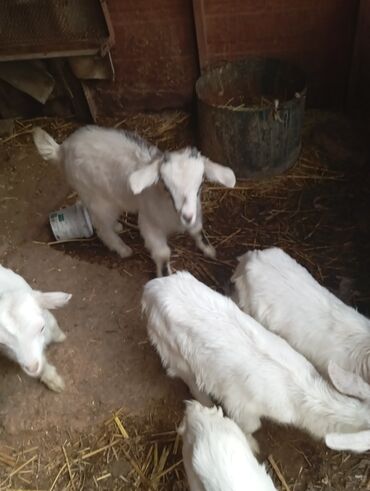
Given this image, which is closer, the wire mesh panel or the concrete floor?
the concrete floor

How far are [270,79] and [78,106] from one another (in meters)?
2.27

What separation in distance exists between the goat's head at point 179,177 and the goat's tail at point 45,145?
1089 mm

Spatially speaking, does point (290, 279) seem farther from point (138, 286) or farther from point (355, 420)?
point (138, 286)

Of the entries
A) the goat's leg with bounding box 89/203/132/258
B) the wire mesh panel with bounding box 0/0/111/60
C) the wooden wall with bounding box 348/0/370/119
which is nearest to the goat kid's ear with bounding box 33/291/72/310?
the goat's leg with bounding box 89/203/132/258

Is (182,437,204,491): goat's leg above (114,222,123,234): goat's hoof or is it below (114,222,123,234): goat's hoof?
above

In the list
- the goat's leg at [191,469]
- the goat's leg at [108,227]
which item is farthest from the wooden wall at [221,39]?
the goat's leg at [191,469]

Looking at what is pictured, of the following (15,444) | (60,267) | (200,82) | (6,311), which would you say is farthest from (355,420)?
(200,82)

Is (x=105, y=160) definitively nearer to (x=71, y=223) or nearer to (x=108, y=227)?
(x=108, y=227)

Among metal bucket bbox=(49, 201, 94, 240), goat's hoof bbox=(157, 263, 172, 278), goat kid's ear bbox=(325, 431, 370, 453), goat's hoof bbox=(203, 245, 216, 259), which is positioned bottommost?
goat's hoof bbox=(203, 245, 216, 259)

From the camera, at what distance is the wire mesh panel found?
477 centimetres

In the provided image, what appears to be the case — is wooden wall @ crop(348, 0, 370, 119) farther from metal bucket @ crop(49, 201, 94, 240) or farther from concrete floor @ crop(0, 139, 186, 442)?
metal bucket @ crop(49, 201, 94, 240)

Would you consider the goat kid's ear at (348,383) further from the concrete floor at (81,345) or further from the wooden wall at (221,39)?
the wooden wall at (221,39)

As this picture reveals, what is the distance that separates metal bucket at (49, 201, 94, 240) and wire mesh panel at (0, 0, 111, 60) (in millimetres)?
1613

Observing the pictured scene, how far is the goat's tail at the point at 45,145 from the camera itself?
402 centimetres
